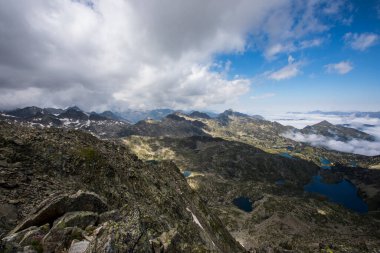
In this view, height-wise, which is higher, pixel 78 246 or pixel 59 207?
pixel 59 207

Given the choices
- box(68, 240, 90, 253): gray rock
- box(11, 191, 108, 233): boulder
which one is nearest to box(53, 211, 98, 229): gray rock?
box(11, 191, 108, 233): boulder

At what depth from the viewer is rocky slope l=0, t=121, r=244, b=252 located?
810 inches

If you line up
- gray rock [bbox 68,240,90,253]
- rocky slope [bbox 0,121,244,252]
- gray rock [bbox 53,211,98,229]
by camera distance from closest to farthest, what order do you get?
gray rock [bbox 68,240,90,253]
rocky slope [bbox 0,121,244,252]
gray rock [bbox 53,211,98,229]

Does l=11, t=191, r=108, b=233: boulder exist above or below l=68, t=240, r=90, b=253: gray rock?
above

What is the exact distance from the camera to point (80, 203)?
2800cm

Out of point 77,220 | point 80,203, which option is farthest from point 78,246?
point 80,203

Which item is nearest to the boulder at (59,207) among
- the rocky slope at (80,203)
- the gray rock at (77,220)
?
the rocky slope at (80,203)

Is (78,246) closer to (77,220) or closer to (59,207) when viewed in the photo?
(77,220)

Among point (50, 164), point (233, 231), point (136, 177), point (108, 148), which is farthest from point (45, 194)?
point (233, 231)

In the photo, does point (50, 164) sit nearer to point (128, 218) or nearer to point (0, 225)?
point (0, 225)

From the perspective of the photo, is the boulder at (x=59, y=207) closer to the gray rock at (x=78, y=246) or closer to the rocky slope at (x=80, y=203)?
the rocky slope at (x=80, y=203)

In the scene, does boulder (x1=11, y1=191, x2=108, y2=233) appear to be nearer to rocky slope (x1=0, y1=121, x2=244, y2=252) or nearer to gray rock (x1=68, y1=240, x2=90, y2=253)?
rocky slope (x1=0, y1=121, x2=244, y2=252)

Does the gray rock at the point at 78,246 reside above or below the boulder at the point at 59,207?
Answer: below

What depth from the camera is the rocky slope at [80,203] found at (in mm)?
20562
